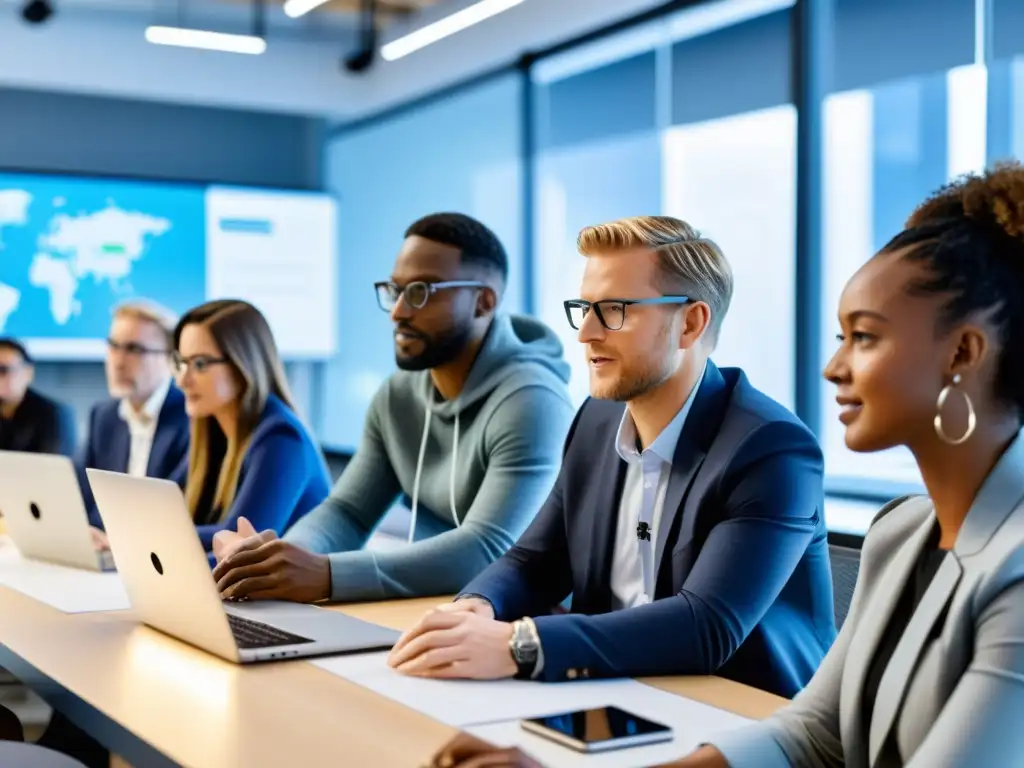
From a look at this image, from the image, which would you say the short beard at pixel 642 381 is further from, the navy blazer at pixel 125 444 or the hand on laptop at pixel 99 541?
the navy blazer at pixel 125 444

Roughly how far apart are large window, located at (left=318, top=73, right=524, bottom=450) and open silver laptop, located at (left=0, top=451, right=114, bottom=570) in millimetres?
3901

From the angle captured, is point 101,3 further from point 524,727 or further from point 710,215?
point 524,727

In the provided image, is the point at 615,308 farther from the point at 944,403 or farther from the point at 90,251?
the point at 90,251

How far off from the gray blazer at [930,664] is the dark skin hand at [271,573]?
1.10 meters

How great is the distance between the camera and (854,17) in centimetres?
500

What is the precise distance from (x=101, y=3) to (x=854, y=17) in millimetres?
4157

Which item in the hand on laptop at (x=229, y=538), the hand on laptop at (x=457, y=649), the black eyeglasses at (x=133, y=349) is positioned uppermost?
the black eyeglasses at (x=133, y=349)

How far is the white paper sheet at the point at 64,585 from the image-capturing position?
7.57 ft

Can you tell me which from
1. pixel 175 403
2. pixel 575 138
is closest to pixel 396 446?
pixel 175 403

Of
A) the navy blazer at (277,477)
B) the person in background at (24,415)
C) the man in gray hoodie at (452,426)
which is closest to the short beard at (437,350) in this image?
the man in gray hoodie at (452,426)

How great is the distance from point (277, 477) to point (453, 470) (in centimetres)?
50

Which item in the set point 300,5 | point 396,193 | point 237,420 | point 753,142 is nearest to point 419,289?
point 237,420

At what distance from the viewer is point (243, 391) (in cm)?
320

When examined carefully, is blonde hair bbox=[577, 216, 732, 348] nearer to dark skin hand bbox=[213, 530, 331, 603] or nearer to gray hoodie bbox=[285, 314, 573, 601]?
gray hoodie bbox=[285, 314, 573, 601]
